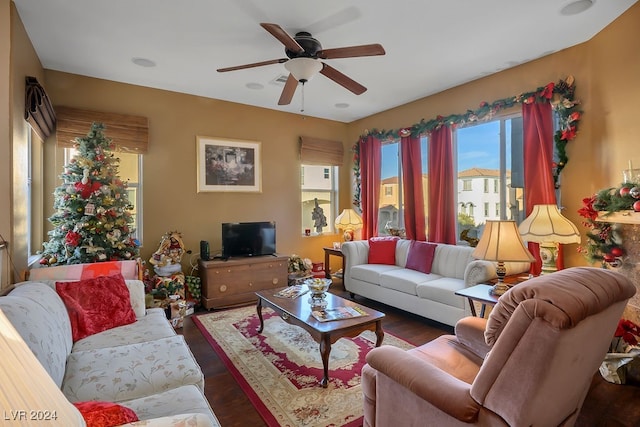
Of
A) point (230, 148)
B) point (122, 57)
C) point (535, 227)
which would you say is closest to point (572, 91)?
point (535, 227)

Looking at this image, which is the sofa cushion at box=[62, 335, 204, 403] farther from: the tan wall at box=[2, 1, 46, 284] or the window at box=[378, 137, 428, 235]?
the window at box=[378, 137, 428, 235]

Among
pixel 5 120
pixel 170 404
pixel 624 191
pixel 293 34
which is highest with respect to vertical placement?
pixel 293 34

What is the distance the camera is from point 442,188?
14.2ft

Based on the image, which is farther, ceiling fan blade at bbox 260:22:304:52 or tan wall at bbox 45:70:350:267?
tan wall at bbox 45:70:350:267

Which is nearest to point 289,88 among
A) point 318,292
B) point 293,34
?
point 293,34

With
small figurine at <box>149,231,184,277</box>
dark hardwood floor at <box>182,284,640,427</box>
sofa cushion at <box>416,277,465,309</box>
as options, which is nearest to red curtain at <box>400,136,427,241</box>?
sofa cushion at <box>416,277,465,309</box>

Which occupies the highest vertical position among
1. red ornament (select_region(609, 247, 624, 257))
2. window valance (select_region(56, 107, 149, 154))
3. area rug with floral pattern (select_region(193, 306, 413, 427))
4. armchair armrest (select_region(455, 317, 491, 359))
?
window valance (select_region(56, 107, 149, 154))

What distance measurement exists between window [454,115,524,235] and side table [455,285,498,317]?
128 cm

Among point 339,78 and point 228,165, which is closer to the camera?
point 339,78

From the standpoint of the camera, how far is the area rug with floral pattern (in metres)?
2.10

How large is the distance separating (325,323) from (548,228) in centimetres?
206

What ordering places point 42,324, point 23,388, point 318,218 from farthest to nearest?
point 318,218
point 42,324
point 23,388

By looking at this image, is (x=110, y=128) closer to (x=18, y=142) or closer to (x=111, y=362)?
(x=18, y=142)

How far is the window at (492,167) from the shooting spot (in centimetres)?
374
